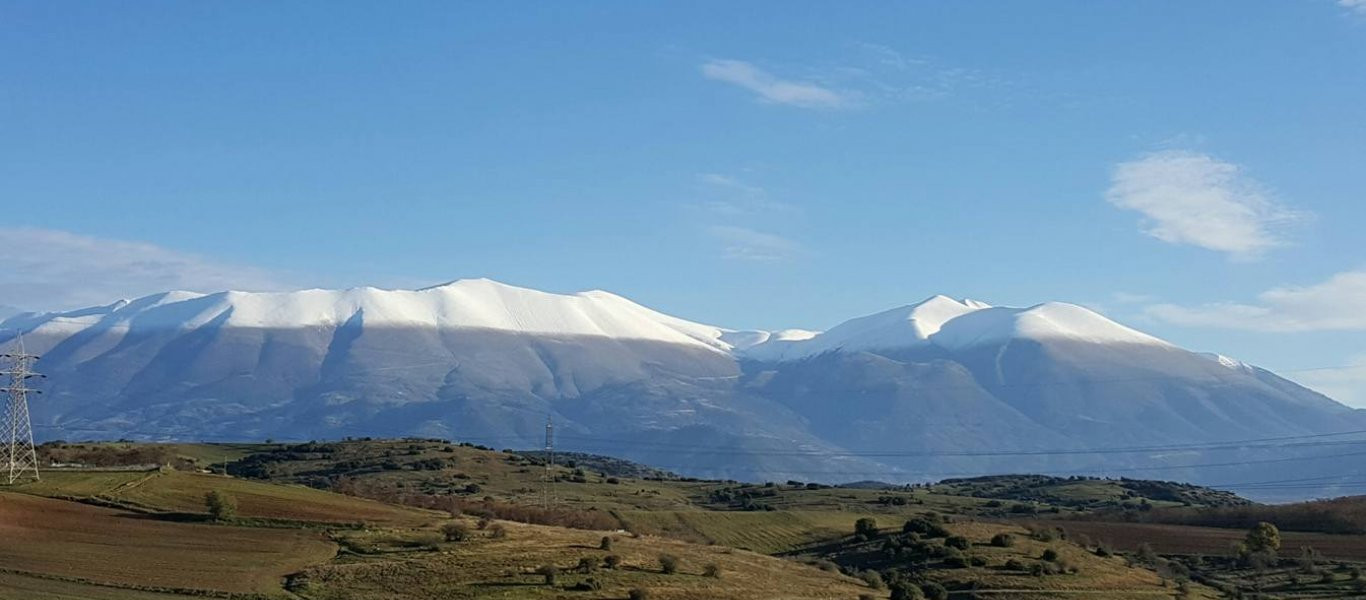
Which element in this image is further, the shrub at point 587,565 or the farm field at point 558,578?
the shrub at point 587,565

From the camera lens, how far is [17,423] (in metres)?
109

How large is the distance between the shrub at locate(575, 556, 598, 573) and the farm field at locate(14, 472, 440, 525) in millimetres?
18457

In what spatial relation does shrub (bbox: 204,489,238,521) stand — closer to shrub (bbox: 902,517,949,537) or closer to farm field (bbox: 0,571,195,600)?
farm field (bbox: 0,571,195,600)

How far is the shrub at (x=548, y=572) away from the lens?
83.8 meters

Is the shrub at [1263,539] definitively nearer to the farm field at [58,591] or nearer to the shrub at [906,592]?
the shrub at [906,592]

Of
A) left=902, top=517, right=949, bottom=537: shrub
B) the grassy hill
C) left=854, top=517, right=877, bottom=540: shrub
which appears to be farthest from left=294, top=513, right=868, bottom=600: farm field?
left=854, top=517, right=877, bottom=540: shrub

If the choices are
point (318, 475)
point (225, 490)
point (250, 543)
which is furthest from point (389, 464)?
point (250, 543)

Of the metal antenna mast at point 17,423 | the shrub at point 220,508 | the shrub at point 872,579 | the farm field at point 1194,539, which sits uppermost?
the metal antenna mast at point 17,423

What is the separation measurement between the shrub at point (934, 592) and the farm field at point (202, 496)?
33736mm

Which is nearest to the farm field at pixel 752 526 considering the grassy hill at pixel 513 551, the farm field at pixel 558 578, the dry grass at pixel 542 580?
the grassy hill at pixel 513 551

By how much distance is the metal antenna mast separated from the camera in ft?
350

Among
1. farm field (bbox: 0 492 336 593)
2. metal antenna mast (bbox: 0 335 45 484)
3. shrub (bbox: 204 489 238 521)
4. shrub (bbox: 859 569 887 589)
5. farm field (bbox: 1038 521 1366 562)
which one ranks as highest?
metal antenna mast (bbox: 0 335 45 484)

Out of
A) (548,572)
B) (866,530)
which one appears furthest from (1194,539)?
(548,572)

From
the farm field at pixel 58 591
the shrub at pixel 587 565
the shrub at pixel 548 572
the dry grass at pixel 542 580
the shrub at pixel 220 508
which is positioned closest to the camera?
the farm field at pixel 58 591
